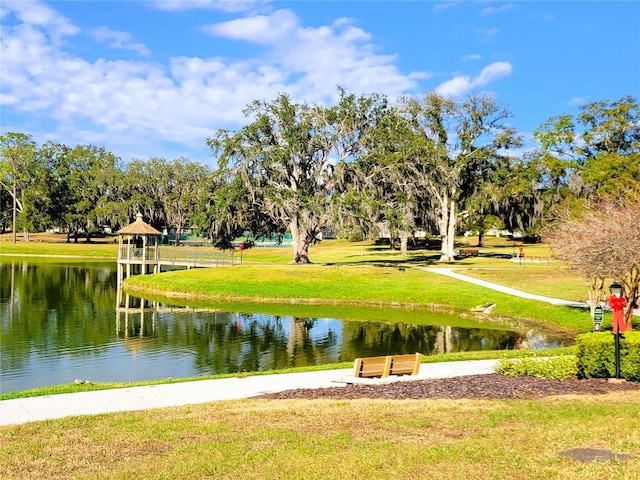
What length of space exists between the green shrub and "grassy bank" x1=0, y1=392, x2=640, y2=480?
2.43m

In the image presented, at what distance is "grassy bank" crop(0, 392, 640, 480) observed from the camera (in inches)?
282

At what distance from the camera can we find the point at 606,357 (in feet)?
43.9

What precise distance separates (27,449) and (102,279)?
4130 centimetres

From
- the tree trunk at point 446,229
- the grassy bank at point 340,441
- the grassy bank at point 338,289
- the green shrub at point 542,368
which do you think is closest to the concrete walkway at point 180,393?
the green shrub at point 542,368

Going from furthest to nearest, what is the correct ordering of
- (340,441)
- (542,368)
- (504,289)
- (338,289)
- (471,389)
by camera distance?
(338,289)
(504,289)
(542,368)
(471,389)
(340,441)

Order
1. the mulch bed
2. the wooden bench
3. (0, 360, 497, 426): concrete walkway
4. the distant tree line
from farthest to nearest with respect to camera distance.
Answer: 1. the distant tree line
2. the wooden bench
3. the mulch bed
4. (0, 360, 497, 426): concrete walkway

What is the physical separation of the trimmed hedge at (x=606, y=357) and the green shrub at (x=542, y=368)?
11.5 inches

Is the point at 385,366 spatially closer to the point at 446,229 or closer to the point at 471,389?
the point at 471,389

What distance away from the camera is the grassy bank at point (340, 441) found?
23.5 ft

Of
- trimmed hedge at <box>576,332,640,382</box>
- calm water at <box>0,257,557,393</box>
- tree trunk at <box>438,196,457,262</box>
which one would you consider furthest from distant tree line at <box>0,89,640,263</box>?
trimmed hedge at <box>576,332,640,382</box>

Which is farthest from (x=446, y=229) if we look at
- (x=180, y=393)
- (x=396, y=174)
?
(x=180, y=393)

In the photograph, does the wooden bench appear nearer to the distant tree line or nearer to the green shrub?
the green shrub

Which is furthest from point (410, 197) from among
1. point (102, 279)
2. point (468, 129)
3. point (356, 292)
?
point (102, 279)

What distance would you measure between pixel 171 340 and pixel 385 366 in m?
12.1
